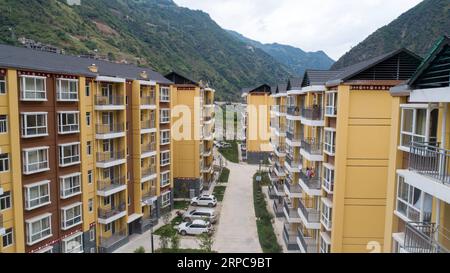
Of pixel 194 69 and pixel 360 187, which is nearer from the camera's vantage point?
pixel 360 187

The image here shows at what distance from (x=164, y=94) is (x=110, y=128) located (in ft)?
25.2

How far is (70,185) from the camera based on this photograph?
17094 mm

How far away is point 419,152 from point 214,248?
1566 centimetres

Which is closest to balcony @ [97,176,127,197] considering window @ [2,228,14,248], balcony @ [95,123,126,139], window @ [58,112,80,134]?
balcony @ [95,123,126,139]

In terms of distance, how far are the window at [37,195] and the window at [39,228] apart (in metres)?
0.62

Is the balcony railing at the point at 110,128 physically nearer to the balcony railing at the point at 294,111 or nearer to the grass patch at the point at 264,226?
the balcony railing at the point at 294,111

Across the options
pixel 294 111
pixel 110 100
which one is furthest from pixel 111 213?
pixel 294 111

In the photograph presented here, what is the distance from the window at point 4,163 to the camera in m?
13.5

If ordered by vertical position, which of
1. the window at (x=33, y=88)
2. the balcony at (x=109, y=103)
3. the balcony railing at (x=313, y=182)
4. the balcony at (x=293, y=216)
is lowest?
the balcony at (x=293, y=216)

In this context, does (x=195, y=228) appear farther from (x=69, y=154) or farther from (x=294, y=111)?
(x=294, y=111)

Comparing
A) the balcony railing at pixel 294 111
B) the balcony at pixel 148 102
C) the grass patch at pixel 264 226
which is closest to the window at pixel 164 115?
the balcony at pixel 148 102
